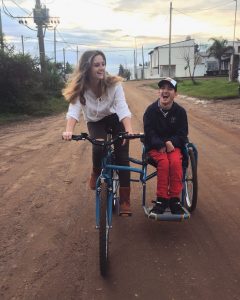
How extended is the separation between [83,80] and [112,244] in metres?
1.74

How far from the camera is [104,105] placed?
471 centimetres

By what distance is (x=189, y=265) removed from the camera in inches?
157

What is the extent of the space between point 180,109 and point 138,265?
183 centimetres

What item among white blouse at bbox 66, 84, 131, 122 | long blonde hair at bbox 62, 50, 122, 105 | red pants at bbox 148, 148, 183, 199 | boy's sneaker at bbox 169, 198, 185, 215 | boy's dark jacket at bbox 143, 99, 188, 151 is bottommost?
boy's sneaker at bbox 169, 198, 185, 215

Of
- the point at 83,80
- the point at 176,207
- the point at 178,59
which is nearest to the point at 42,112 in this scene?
the point at 83,80

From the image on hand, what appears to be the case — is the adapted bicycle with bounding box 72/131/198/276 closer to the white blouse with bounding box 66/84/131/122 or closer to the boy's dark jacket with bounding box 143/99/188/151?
the boy's dark jacket with bounding box 143/99/188/151

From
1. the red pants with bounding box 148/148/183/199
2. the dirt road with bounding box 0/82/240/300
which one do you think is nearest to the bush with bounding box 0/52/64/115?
the dirt road with bounding box 0/82/240/300

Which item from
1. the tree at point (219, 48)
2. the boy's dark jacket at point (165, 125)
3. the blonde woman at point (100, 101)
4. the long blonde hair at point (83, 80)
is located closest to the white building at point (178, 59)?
the tree at point (219, 48)

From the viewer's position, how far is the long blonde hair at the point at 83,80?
449cm

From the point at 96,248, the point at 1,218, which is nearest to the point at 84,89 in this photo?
the point at 96,248

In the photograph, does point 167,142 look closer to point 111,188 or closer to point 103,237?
point 111,188

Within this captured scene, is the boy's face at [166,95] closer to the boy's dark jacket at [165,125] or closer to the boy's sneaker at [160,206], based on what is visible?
the boy's dark jacket at [165,125]

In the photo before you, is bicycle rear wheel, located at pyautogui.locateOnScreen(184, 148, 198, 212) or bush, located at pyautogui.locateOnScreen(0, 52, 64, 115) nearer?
bicycle rear wheel, located at pyautogui.locateOnScreen(184, 148, 198, 212)

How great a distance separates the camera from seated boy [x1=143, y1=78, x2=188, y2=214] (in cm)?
453
